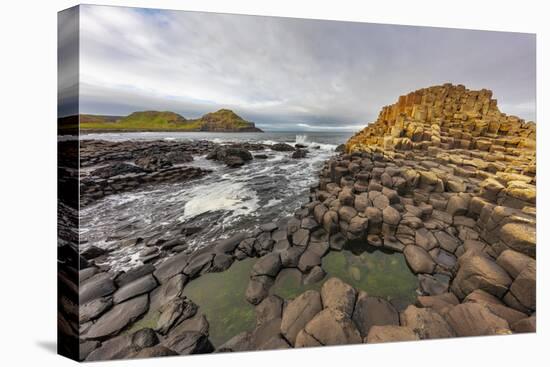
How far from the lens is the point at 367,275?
2.37 meters

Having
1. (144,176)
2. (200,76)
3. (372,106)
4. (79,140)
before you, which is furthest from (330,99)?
(144,176)

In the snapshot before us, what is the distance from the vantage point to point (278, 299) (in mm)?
2094

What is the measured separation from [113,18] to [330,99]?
273 centimetres

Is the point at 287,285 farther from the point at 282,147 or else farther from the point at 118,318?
the point at 282,147

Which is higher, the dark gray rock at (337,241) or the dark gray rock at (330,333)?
the dark gray rock at (337,241)

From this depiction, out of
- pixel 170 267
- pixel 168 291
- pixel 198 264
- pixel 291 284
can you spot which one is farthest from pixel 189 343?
pixel 291 284

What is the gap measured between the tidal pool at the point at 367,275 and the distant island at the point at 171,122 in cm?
233

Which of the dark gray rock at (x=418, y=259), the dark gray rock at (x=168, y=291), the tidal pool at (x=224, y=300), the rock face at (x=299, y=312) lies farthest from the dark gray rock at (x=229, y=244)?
the dark gray rock at (x=418, y=259)

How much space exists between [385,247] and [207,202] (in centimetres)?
305

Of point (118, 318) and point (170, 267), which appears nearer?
point (118, 318)

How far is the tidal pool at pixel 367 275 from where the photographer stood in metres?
2.19

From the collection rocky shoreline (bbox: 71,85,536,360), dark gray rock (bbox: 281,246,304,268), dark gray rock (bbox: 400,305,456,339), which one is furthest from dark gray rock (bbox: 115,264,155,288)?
dark gray rock (bbox: 400,305,456,339)

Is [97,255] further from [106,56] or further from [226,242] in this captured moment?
[106,56]

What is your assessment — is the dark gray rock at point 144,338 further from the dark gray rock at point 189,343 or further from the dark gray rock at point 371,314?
the dark gray rock at point 371,314
